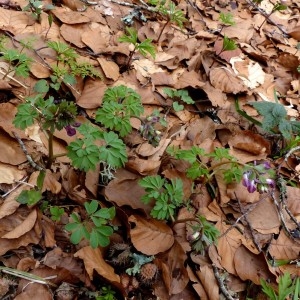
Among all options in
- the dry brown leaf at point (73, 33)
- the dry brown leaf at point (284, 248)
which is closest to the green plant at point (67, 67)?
the dry brown leaf at point (73, 33)

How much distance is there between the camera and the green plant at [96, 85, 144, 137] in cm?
163

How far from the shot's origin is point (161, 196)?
5.34 feet

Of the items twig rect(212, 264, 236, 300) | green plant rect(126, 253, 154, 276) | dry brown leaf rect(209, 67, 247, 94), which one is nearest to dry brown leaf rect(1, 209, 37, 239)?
green plant rect(126, 253, 154, 276)

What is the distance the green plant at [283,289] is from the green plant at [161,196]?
1.61 ft

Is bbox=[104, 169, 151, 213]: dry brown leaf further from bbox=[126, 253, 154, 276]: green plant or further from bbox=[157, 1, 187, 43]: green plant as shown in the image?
bbox=[157, 1, 187, 43]: green plant

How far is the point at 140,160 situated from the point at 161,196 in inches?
11.7

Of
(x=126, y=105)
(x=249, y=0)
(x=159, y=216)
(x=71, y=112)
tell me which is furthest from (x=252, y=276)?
(x=249, y=0)

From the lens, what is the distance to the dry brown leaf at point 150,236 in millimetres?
1646

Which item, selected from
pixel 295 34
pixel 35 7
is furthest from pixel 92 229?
pixel 295 34

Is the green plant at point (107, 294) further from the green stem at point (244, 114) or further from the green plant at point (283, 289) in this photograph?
the green stem at point (244, 114)

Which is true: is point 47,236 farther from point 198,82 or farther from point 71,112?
point 198,82

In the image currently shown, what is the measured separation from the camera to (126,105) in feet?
5.52

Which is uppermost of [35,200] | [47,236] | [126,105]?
[126,105]

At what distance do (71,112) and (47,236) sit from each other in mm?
518
